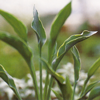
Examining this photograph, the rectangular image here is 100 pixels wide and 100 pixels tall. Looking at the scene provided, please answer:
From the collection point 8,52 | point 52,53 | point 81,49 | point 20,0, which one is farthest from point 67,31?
point 52,53

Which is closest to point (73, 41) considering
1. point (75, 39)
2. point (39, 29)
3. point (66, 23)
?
point (75, 39)

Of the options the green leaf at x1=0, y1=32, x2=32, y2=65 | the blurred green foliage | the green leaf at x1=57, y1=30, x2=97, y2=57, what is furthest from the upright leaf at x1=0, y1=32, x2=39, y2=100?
the blurred green foliage

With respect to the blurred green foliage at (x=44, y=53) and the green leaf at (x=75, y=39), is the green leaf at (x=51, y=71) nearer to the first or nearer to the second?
the green leaf at (x=75, y=39)

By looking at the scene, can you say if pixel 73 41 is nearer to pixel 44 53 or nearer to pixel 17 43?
pixel 17 43

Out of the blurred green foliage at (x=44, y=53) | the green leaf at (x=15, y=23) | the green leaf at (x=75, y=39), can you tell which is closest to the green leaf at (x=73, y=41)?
the green leaf at (x=75, y=39)

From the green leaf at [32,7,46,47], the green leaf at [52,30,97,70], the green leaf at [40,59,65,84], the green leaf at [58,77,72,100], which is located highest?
the green leaf at [32,7,46,47]

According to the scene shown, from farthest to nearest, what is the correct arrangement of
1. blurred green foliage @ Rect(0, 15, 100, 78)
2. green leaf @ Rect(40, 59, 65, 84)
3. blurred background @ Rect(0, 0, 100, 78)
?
1. blurred background @ Rect(0, 0, 100, 78)
2. blurred green foliage @ Rect(0, 15, 100, 78)
3. green leaf @ Rect(40, 59, 65, 84)

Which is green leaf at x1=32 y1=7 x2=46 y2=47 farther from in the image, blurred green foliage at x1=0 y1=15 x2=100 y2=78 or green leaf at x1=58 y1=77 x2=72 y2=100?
blurred green foliage at x1=0 y1=15 x2=100 y2=78

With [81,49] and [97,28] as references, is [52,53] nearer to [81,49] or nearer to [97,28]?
[81,49]
